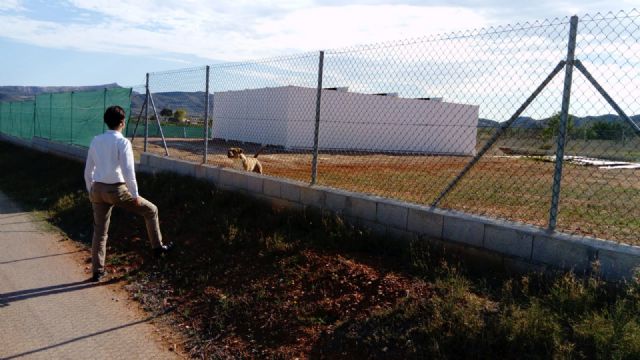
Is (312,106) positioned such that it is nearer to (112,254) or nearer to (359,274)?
(112,254)

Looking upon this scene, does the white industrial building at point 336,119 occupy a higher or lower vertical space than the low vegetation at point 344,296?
higher

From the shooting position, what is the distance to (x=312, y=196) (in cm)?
677

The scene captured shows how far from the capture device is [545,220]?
7.23 m

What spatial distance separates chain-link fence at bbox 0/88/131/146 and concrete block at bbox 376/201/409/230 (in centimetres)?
891

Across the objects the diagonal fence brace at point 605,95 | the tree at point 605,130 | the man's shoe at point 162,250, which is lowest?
the man's shoe at point 162,250

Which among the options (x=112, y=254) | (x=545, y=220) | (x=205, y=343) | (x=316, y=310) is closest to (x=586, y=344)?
(x=316, y=310)

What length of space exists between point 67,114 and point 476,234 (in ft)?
52.9

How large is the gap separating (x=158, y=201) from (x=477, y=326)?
6.51 m

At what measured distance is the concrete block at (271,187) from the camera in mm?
7336

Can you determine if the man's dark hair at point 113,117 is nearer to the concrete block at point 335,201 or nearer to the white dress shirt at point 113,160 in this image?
the white dress shirt at point 113,160

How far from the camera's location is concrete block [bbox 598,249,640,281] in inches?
156

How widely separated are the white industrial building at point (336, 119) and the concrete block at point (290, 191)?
55.4 ft

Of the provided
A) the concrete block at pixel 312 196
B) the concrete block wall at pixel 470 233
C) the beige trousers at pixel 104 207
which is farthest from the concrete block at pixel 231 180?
the beige trousers at pixel 104 207

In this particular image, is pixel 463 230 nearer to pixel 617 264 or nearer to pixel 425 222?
pixel 425 222
